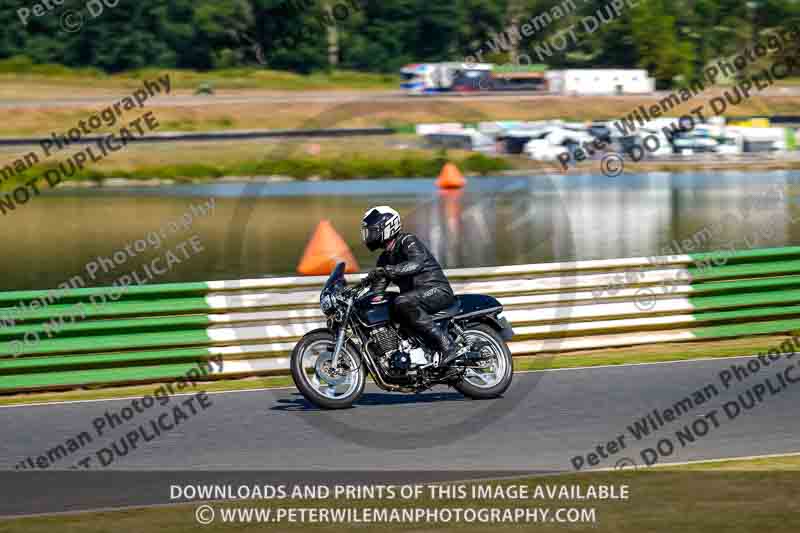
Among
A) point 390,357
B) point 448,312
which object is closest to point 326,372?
point 390,357

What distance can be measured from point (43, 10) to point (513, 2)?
126 feet

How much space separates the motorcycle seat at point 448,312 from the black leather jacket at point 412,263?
180mm

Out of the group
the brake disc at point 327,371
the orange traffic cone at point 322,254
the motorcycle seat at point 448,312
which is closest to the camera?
the brake disc at point 327,371

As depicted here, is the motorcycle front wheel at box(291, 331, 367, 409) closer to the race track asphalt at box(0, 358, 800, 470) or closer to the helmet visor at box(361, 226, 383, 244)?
the race track asphalt at box(0, 358, 800, 470)

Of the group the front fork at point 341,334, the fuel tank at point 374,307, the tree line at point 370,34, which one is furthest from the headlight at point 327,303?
the tree line at point 370,34

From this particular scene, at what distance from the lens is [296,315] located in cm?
1180

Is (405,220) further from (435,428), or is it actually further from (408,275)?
(435,428)

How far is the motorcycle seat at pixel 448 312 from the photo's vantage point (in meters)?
9.85

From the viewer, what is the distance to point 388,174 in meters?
→ 46.7

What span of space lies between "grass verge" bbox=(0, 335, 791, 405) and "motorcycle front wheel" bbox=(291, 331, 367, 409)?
4.62 feet

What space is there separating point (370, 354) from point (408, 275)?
2.21ft

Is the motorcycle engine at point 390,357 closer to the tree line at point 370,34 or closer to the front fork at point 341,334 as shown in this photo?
the front fork at point 341,334

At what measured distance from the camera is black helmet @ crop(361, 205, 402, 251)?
31.8 ft

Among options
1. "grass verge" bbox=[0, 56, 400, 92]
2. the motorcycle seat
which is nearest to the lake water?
the motorcycle seat
